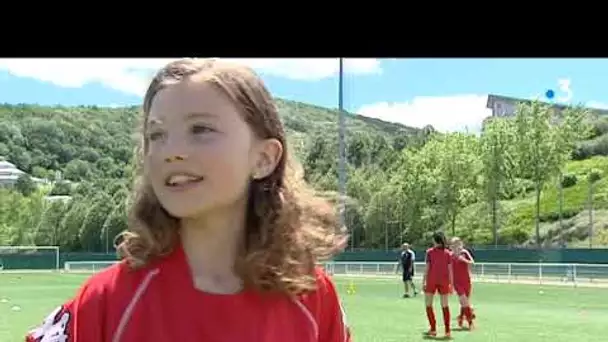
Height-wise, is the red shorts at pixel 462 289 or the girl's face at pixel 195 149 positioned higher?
the girl's face at pixel 195 149

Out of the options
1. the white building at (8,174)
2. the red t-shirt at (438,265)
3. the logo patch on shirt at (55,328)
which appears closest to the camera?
the logo patch on shirt at (55,328)

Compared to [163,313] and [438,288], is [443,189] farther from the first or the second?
[163,313]

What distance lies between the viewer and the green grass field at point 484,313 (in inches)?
324

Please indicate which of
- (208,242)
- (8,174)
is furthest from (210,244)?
(8,174)

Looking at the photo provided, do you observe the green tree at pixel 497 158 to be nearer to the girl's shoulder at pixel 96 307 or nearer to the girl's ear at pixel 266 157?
the girl's ear at pixel 266 157

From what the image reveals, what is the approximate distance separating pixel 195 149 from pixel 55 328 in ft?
0.66

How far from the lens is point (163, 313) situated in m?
1.00

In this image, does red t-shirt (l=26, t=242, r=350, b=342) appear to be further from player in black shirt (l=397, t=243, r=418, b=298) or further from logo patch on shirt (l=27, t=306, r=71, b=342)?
player in black shirt (l=397, t=243, r=418, b=298)

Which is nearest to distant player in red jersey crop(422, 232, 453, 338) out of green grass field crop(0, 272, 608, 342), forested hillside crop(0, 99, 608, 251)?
green grass field crop(0, 272, 608, 342)

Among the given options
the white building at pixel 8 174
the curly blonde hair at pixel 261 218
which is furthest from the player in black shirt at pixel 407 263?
the white building at pixel 8 174

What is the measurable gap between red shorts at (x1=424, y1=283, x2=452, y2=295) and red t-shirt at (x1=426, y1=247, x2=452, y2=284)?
0.04 m

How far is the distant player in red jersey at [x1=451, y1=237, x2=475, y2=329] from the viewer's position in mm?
9031
